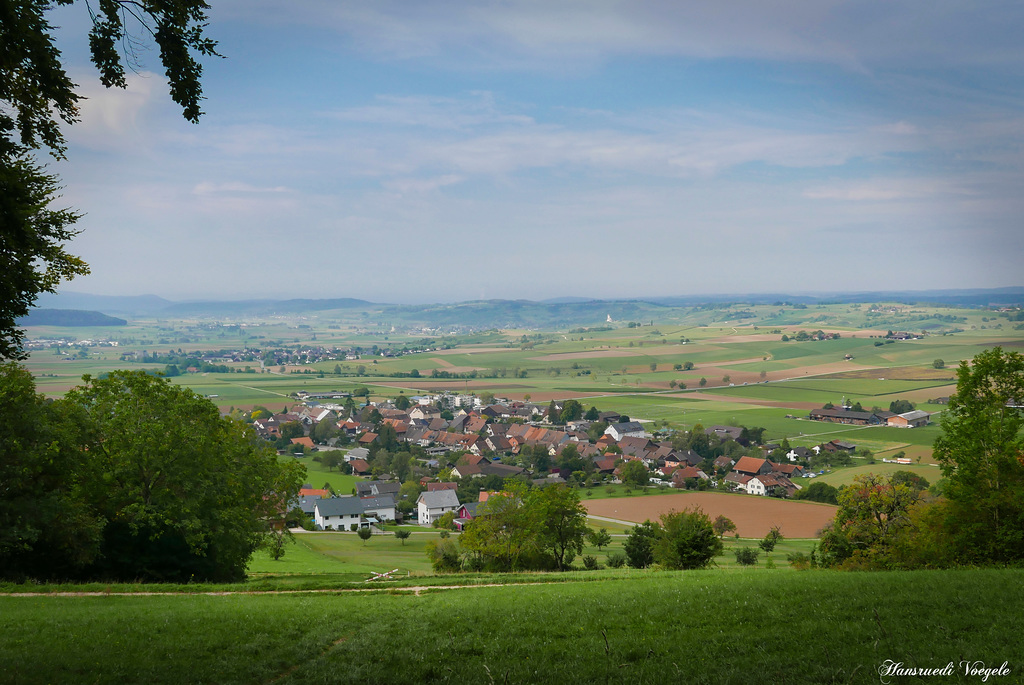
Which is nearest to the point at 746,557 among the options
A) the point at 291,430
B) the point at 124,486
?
the point at 124,486

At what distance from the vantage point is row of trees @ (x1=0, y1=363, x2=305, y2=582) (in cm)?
1894

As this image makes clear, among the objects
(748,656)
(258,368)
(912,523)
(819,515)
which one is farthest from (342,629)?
(258,368)

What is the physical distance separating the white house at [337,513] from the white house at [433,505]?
21.2 ft

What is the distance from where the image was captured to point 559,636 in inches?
393

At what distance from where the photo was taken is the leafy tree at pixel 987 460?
18281 millimetres

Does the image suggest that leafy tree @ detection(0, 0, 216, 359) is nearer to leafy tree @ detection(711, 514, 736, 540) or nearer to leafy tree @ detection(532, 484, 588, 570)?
leafy tree @ detection(532, 484, 588, 570)

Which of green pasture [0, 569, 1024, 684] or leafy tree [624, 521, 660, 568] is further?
leafy tree [624, 521, 660, 568]

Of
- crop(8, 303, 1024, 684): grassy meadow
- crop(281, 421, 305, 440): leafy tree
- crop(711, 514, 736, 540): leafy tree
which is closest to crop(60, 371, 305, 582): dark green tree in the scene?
crop(8, 303, 1024, 684): grassy meadow

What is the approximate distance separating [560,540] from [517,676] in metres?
23.9

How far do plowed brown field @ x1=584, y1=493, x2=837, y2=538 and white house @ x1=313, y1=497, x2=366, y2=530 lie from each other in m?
23.5

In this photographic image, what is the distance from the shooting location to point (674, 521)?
29.2 meters

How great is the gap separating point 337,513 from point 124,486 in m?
40.7

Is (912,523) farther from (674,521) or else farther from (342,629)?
(342,629)

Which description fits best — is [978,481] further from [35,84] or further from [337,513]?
[337,513]
